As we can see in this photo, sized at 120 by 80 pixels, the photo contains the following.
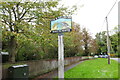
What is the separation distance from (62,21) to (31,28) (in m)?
2.04

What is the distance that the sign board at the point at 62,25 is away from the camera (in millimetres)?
3992

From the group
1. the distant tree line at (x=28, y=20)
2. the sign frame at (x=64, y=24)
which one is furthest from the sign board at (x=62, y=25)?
the distant tree line at (x=28, y=20)

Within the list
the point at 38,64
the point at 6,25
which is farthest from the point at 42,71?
the point at 6,25

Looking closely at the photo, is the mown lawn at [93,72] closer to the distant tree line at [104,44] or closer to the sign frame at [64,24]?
the sign frame at [64,24]

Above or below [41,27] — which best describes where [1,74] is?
below

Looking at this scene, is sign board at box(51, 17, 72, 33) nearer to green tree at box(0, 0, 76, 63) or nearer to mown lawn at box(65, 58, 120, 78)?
green tree at box(0, 0, 76, 63)

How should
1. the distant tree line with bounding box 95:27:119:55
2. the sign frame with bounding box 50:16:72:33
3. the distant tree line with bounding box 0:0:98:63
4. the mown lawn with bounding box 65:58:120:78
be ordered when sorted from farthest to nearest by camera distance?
the distant tree line with bounding box 95:27:119:55 < the mown lawn with bounding box 65:58:120:78 < the distant tree line with bounding box 0:0:98:63 < the sign frame with bounding box 50:16:72:33

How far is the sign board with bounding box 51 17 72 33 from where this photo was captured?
13.1 ft

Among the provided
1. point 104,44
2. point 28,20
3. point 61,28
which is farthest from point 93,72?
point 104,44

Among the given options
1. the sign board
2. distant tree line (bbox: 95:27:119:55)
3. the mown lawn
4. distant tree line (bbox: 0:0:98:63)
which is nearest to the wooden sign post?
the sign board

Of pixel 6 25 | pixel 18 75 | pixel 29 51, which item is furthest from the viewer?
pixel 29 51

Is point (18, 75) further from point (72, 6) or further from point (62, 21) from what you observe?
point (72, 6)

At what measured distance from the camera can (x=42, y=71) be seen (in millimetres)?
7543

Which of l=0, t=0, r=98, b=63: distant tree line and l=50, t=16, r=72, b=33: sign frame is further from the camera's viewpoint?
l=0, t=0, r=98, b=63: distant tree line
